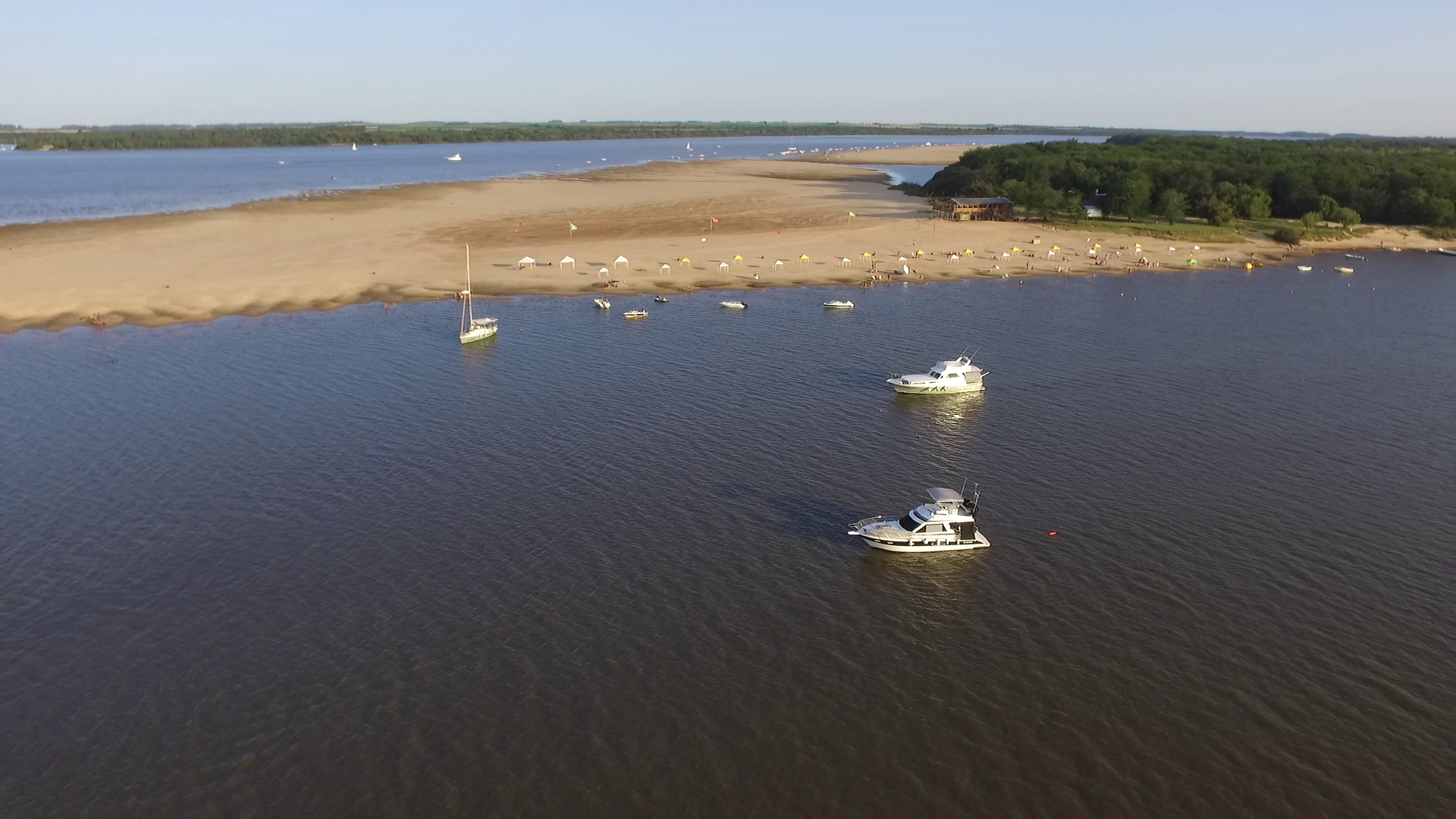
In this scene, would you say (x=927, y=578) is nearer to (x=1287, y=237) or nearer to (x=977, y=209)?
(x=977, y=209)

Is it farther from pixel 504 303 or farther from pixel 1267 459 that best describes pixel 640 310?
pixel 1267 459

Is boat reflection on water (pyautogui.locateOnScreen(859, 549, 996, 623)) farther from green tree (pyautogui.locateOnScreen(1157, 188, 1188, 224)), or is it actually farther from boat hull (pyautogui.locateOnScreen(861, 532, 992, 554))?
green tree (pyautogui.locateOnScreen(1157, 188, 1188, 224))

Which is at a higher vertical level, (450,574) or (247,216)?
(247,216)

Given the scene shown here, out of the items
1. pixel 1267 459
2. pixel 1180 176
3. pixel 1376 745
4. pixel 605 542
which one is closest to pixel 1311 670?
pixel 1376 745

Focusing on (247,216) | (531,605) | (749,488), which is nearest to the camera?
(531,605)

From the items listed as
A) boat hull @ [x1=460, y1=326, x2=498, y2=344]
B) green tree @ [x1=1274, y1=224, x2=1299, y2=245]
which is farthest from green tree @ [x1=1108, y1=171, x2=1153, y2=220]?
boat hull @ [x1=460, y1=326, x2=498, y2=344]
